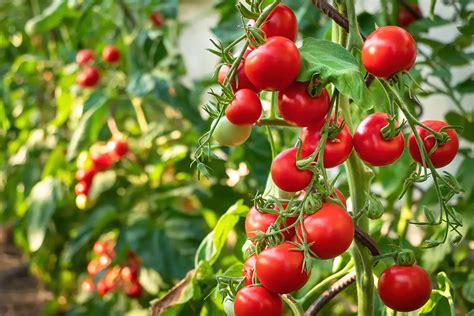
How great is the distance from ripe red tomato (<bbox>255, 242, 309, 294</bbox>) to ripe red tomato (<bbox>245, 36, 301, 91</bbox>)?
0.11 meters

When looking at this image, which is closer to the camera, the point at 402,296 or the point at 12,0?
the point at 402,296

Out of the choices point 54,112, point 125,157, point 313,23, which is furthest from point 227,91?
point 54,112

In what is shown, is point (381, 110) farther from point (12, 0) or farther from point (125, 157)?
point (12, 0)

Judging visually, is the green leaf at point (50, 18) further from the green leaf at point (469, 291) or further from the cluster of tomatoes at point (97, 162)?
the green leaf at point (469, 291)

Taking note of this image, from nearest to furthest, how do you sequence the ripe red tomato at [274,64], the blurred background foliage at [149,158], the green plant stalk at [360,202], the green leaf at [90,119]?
the ripe red tomato at [274,64] < the green plant stalk at [360,202] < the blurred background foliage at [149,158] < the green leaf at [90,119]

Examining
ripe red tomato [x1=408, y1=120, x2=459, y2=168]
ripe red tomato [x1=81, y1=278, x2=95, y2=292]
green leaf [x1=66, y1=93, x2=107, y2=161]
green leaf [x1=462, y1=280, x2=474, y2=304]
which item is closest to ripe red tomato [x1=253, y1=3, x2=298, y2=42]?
ripe red tomato [x1=408, y1=120, x2=459, y2=168]

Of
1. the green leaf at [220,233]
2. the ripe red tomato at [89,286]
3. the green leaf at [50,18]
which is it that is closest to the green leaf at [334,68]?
the green leaf at [220,233]

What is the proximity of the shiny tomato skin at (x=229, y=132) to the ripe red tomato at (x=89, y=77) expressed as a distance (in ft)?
3.30

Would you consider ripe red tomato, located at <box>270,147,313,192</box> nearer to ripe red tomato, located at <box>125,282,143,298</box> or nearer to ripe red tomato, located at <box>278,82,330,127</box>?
ripe red tomato, located at <box>278,82,330,127</box>

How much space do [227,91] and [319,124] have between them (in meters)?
0.07

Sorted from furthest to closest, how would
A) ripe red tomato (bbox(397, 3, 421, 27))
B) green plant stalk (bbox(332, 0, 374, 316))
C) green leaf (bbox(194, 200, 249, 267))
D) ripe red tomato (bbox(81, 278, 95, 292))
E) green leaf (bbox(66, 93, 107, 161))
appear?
ripe red tomato (bbox(81, 278, 95, 292)), green leaf (bbox(66, 93, 107, 161)), ripe red tomato (bbox(397, 3, 421, 27)), green leaf (bbox(194, 200, 249, 267)), green plant stalk (bbox(332, 0, 374, 316))

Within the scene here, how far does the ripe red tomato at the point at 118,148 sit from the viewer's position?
1.43 m

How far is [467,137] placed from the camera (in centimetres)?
103

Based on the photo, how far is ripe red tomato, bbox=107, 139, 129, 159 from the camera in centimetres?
143
